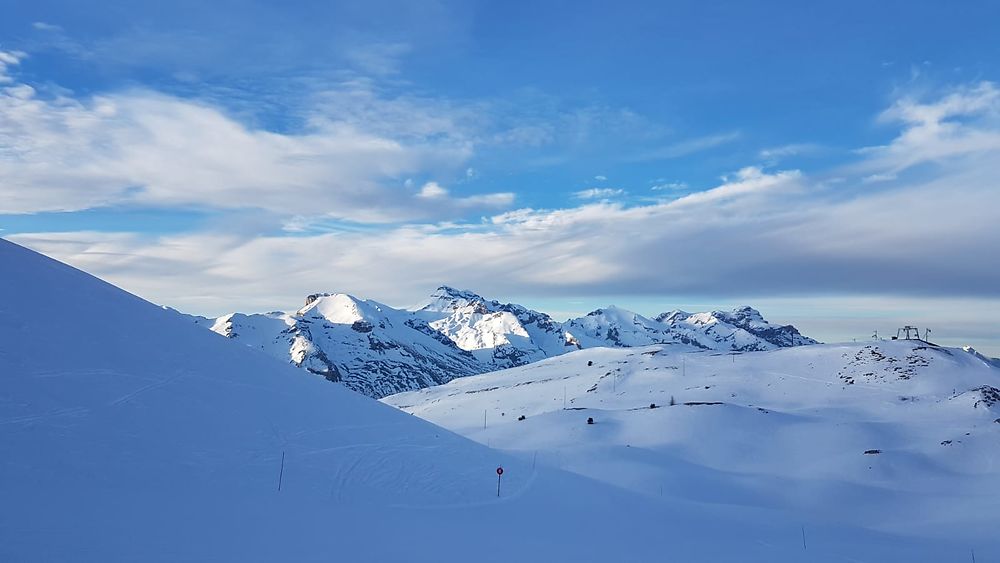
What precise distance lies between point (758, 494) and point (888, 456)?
58.9ft

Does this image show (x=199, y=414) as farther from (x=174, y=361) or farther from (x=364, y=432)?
(x=364, y=432)

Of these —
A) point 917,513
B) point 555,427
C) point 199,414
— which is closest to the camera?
point 199,414

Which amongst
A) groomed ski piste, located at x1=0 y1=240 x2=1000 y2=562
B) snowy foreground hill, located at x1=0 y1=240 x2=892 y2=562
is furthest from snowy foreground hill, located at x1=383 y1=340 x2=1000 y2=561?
snowy foreground hill, located at x1=0 y1=240 x2=892 y2=562

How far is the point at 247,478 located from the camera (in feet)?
70.4

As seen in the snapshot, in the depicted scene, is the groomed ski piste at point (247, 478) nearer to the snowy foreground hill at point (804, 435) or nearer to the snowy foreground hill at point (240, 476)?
the snowy foreground hill at point (240, 476)

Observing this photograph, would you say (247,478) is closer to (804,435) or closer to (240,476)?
(240,476)

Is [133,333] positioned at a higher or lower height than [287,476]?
higher

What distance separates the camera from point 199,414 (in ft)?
79.8

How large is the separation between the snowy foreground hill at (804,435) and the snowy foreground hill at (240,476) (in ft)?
25.8

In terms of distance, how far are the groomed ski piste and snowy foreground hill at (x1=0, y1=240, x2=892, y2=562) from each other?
A: 0.08m

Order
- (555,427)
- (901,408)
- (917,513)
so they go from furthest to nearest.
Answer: (901,408) → (555,427) → (917,513)

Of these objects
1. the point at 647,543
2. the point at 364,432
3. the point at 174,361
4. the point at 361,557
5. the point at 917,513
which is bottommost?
the point at 917,513

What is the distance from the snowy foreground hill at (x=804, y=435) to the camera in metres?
45.1

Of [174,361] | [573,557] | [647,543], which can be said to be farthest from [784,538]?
[174,361]
